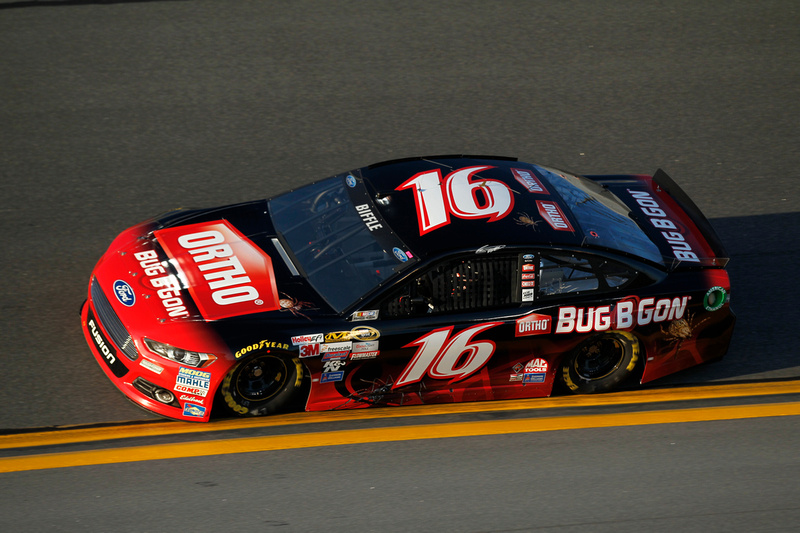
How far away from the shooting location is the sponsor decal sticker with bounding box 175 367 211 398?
5.09 metres

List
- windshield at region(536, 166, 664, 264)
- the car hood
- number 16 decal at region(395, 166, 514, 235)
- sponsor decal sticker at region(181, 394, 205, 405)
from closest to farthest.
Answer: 1. sponsor decal sticker at region(181, 394, 205, 405)
2. the car hood
3. number 16 decal at region(395, 166, 514, 235)
4. windshield at region(536, 166, 664, 264)

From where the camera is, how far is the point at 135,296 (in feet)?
17.8

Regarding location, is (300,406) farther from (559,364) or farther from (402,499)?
(559,364)

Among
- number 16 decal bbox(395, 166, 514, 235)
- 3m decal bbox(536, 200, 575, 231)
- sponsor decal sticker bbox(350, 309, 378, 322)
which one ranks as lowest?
sponsor decal sticker bbox(350, 309, 378, 322)

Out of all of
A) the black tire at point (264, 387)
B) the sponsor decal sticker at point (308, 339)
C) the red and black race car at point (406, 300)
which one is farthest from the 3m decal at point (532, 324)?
the black tire at point (264, 387)

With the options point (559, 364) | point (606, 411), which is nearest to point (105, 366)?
point (559, 364)

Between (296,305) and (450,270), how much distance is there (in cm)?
98

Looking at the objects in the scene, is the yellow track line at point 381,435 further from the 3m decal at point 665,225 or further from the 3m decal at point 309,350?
the 3m decal at point 665,225

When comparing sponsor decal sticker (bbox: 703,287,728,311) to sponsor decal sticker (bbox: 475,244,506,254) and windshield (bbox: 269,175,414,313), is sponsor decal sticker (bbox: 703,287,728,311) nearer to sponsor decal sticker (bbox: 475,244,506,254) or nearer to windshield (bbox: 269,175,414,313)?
sponsor decal sticker (bbox: 475,244,506,254)

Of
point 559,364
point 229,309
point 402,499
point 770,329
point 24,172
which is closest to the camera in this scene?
point 402,499

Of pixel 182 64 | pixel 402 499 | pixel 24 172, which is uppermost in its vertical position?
pixel 182 64

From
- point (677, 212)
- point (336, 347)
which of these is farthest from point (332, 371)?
point (677, 212)

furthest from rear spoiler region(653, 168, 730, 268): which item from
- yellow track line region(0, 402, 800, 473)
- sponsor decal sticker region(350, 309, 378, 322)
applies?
sponsor decal sticker region(350, 309, 378, 322)

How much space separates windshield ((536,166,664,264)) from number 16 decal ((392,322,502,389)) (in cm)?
98
